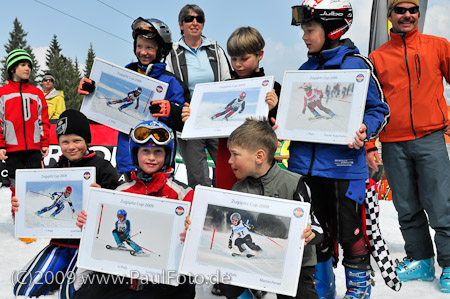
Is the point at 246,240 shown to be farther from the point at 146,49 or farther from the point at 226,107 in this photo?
the point at 146,49

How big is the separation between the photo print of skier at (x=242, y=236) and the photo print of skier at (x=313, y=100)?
3.20 ft

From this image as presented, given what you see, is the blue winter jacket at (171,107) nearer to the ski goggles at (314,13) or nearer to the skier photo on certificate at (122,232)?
the skier photo on certificate at (122,232)

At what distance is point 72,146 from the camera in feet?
11.3

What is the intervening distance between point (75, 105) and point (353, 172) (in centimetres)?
6907

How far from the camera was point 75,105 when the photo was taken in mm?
67688

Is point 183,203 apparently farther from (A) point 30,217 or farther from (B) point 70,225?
(A) point 30,217

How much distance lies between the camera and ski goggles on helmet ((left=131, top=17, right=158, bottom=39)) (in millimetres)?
3611

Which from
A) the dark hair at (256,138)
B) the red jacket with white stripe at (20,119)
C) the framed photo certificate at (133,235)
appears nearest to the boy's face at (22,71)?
the red jacket with white stripe at (20,119)

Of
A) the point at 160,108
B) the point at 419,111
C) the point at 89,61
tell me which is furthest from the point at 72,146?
the point at 89,61

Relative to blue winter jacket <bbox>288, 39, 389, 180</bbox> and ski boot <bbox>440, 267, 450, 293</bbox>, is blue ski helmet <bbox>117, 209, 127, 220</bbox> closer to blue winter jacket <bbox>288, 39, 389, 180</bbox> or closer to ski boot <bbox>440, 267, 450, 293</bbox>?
blue winter jacket <bbox>288, 39, 389, 180</bbox>

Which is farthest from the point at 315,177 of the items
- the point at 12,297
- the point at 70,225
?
the point at 12,297

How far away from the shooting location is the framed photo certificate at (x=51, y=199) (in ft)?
9.93

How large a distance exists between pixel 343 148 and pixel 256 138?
0.72 meters

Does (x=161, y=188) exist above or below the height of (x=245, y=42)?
below
